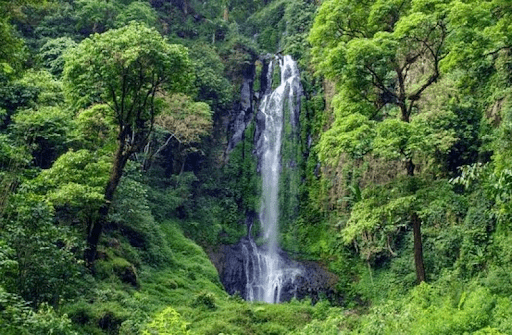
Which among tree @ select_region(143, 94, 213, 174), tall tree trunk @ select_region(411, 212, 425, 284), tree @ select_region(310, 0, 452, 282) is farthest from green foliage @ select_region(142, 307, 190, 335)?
tree @ select_region(143, 94, 213, 174)

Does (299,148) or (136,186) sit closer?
(136,186)

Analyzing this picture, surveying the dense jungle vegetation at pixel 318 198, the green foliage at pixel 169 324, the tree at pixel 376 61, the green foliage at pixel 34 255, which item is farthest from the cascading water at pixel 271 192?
the green foliage at pixel 169 324

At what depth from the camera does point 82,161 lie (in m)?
14.9

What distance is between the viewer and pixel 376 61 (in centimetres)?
1233

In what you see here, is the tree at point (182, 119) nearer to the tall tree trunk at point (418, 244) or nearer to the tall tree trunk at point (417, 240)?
the tall tree trunk at point (417, 240)

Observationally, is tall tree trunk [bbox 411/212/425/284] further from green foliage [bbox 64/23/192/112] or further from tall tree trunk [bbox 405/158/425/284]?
green foliage [bbox 64/23/192/112]

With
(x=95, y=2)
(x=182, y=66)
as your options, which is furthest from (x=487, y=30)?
(x=95, y=2)

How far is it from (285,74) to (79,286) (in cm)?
2312

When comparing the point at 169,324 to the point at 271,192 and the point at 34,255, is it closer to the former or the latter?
the point at 34,255

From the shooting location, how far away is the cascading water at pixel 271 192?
24.6 meters

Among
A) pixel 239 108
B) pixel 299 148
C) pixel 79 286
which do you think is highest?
pixel 239 108

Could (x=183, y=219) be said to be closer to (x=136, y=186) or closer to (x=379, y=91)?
(x=136, y=186)

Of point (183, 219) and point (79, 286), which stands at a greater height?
point (183, 219)

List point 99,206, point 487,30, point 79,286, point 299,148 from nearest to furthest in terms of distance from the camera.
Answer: point 487,30
point 79,286
point 99,206
point 299,148
